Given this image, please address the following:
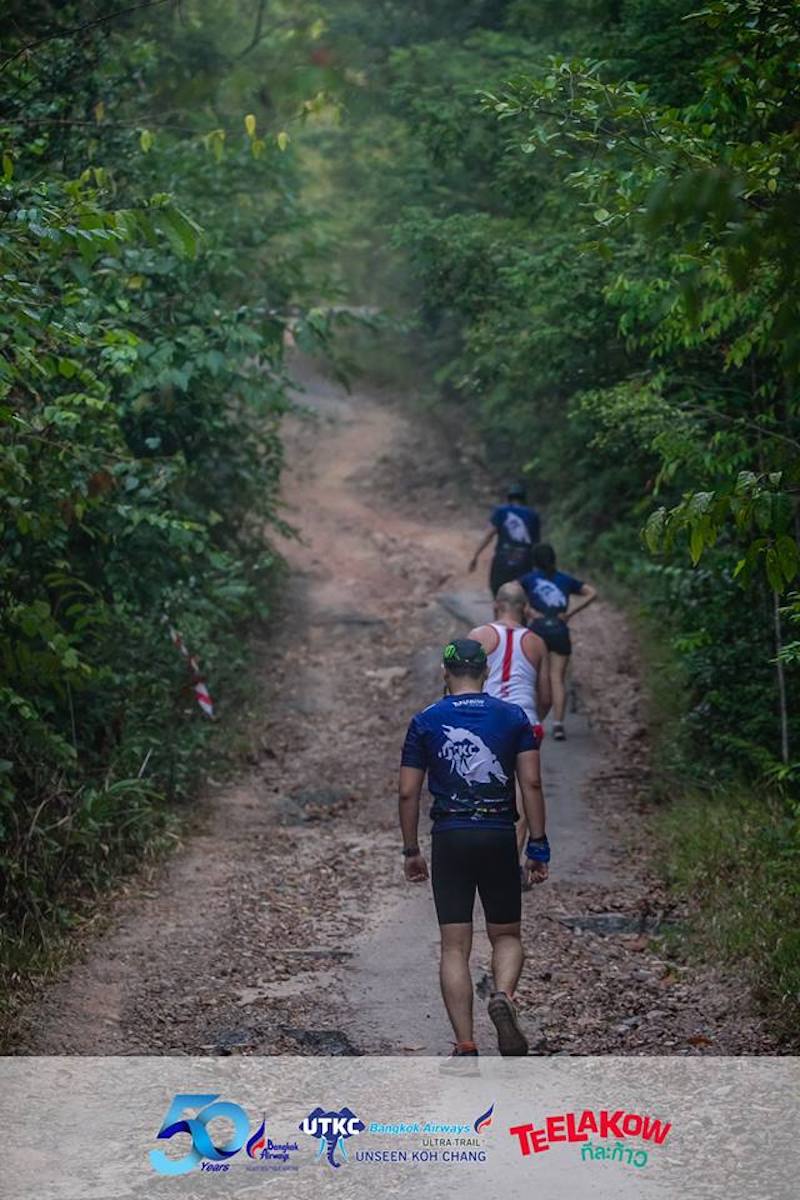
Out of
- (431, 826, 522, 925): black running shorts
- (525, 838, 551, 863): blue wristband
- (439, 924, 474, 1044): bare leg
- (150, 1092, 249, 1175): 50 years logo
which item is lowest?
(150, 1092, 249, 1175): 50 years logo

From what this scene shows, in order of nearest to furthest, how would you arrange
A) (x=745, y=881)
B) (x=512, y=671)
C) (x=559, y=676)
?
(x=745, y=881) < (x=512, y=671) < (x=559, y=676)

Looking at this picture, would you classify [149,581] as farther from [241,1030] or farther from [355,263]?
[355,263]

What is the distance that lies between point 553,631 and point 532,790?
19.3ft

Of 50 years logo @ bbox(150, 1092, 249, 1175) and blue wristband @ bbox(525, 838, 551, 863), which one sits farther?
blue wristband @ bbox(525, 838, 551, 863)

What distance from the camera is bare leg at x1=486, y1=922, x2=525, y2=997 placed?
21.3 feet

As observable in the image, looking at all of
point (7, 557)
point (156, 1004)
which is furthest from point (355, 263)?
point (156, 1004)

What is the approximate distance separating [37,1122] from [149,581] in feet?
17.1

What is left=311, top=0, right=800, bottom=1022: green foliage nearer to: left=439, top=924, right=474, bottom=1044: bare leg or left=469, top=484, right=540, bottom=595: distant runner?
left=469, top=484, right=540, bottom=595: distant runner

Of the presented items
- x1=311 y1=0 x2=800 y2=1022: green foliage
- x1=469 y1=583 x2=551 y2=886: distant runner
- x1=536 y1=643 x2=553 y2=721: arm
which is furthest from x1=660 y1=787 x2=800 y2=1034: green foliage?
x1=536 y1=643 x2=553 y2=721: arm

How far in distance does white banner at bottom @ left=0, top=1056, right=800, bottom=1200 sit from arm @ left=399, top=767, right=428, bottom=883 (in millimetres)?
947

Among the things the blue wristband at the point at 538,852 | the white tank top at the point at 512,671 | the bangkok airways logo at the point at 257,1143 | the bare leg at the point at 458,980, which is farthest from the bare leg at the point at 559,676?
the bangkok airways logo at the point at 257,1143

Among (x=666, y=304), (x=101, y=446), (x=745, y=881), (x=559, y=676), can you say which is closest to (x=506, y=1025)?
(x=745, y=881)

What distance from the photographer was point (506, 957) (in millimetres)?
6520

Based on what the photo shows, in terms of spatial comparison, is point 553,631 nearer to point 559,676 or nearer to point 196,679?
point 559,676
